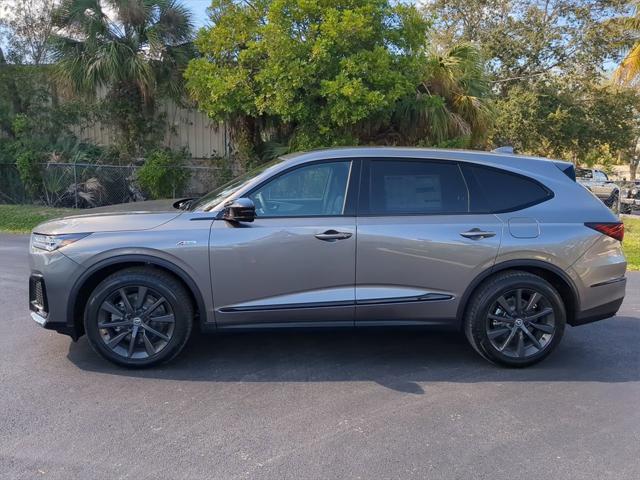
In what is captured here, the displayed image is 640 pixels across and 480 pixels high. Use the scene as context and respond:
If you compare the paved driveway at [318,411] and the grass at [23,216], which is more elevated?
the grass at [23,216]

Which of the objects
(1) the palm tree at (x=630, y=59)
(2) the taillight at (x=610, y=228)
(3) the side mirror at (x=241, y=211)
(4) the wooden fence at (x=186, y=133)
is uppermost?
(1) the palm tree at (x=630, y=59)

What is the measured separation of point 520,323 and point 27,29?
16.8 m

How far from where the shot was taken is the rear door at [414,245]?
4.45 meters

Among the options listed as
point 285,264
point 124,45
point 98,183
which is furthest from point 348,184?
point 98,183

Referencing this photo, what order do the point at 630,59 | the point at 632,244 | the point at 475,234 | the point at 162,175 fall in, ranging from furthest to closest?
1. the point at 630,59
2. the point at 162,175
3. the point at 632,244
4. the point at 475,234

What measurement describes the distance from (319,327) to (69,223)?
A: 2147 mm

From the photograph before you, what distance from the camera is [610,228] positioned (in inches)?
184

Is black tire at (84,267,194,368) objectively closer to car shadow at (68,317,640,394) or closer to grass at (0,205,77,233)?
car shadow at (68,317,640,394)

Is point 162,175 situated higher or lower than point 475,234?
higher

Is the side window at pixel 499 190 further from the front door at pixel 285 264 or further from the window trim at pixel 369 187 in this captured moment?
the front door at pixel 285 264

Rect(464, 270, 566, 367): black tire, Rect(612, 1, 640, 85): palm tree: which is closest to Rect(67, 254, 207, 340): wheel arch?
Rect(464, 270, 566, 367): black tire

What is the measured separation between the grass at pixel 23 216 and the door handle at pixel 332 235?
9.58 m

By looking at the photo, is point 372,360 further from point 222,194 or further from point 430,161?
point 222,194

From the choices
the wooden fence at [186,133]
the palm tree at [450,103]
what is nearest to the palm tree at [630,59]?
the palm tree at [450,103]
